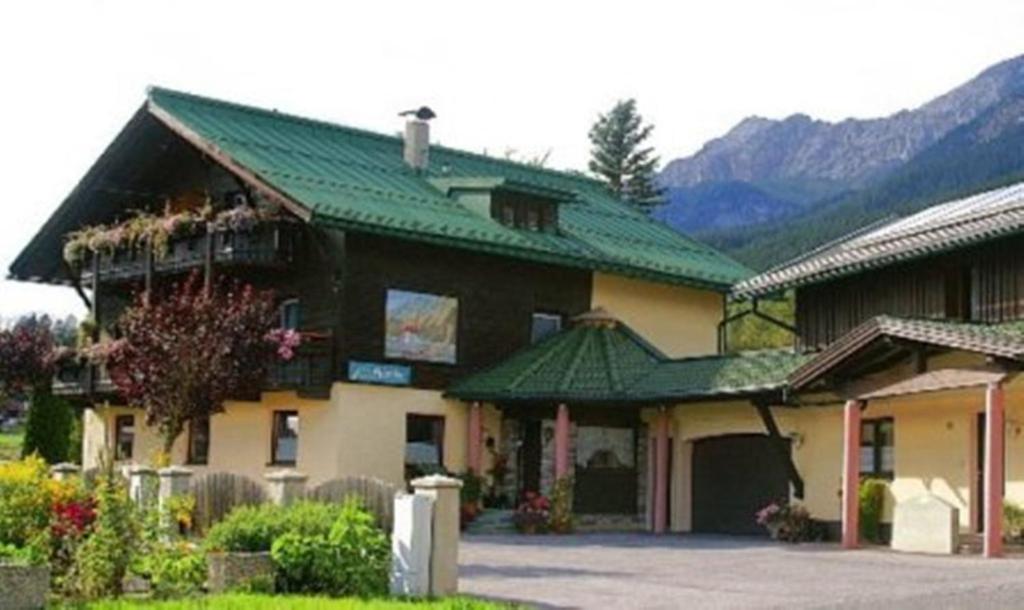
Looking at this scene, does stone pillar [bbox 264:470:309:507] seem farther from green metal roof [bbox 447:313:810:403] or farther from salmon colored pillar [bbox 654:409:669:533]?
salmon colored pillar [bbox 654:409:669:533]

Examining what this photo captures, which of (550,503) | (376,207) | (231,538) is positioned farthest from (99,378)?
(231,538)

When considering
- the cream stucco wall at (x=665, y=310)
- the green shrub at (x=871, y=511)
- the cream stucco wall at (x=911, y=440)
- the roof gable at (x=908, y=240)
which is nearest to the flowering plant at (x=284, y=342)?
the cream stucco wall at (x=665, y=310)

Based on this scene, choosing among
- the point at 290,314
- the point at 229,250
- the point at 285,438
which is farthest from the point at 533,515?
the point at 229,250

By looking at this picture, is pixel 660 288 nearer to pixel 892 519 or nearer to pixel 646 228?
pixel 646 228

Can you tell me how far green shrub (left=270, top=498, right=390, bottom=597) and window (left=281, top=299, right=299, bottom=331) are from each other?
1682cm

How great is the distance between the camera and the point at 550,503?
102 feet

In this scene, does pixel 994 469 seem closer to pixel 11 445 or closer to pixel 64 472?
pixel 64 472

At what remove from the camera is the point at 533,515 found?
30.8m

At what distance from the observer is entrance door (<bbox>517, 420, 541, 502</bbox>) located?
1315 inches

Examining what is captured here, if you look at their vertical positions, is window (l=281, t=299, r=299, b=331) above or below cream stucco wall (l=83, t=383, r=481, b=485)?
above

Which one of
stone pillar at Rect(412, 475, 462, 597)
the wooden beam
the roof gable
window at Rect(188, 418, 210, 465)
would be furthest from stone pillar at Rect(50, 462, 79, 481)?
the roof gable

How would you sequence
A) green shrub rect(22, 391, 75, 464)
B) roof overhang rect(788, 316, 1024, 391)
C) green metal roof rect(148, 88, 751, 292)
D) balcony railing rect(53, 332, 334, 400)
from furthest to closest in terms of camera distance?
green shrub rect(22, 391, 75, 464) < green metal roof rect(148, 88, 751, 292) < balcony railing rect(53, 332, 334, 400) < roof overhang rect(788, 316, 1024, 391)

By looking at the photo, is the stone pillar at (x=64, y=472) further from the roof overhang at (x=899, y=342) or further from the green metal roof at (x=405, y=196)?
the roof overhang at (x=899, y=342)

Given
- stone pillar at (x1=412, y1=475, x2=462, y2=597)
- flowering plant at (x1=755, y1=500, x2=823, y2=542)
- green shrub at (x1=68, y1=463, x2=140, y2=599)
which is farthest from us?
flowering plant at (x1=755, y1=500, x2=823, y2=542)
